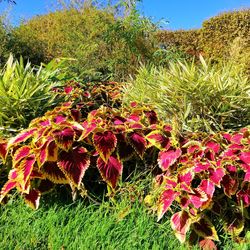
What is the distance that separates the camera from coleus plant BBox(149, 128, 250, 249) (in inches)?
112

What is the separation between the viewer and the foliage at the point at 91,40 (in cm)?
874

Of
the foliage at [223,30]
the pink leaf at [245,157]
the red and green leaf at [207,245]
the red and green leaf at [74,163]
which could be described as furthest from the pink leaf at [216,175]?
the foliage at [223,30]

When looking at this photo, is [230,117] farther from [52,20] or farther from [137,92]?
[52,20]

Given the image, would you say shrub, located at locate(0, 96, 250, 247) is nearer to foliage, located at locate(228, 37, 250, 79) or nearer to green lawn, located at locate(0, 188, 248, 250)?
green lawn, located at locate(0, 188, 248, 250)

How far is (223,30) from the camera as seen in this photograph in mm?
11883

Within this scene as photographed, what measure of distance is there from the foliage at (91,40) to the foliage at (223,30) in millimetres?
2535

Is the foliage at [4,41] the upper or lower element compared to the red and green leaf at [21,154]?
upper

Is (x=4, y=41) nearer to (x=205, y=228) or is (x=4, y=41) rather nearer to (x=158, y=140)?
(x=158, y=140)

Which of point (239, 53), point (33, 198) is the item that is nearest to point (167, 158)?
point (33, 198)

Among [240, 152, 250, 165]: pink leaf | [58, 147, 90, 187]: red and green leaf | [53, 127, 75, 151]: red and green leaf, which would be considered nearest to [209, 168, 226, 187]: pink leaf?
[240, 152, 250, 165]: pink leaf

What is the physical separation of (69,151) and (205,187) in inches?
35.6

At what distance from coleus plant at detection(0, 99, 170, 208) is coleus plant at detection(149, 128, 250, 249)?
0.21m

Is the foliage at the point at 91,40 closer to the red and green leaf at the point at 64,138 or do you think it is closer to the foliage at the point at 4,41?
the foliage at the point at 4,41

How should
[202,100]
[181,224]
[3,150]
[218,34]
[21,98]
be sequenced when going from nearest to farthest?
[181,224], [3,150], [21,98], [202,100], [218,34]
